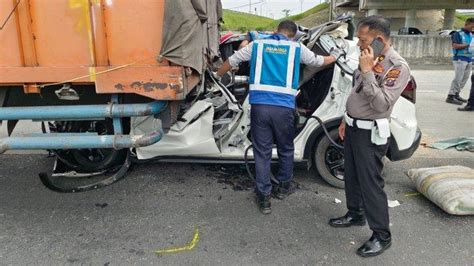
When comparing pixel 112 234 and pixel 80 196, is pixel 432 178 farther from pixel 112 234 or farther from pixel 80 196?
pixel 80 196

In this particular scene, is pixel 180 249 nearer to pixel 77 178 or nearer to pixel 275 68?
pixel 275 68

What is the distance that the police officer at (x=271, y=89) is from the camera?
11.8ft

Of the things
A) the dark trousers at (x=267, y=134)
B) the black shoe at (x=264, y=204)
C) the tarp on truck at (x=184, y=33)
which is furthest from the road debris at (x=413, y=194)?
the tarp on truck at (x=184, y=33)

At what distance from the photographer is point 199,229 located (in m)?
3.39

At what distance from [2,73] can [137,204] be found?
158cm

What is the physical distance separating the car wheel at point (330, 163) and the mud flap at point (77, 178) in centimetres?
194

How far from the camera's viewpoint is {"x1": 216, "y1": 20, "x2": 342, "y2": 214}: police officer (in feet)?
11.8

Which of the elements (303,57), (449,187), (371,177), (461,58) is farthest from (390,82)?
(461,58)

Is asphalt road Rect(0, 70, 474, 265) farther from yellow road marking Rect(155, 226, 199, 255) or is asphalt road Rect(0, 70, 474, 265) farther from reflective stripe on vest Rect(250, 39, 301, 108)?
reflective stripe on vest Rect(250, 39, 301, 108)

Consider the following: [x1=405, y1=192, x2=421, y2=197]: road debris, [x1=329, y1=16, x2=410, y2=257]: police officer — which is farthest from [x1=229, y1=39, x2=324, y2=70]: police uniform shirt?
[x1=405, y1=192, x2=421, y2=197]: road debris

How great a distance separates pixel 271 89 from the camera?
11.8 ft

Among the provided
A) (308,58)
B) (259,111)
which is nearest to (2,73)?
(259,111)

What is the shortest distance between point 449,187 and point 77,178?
3.67 meters

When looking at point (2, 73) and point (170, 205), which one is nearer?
point (2, 73)
